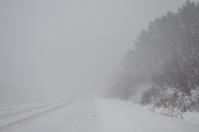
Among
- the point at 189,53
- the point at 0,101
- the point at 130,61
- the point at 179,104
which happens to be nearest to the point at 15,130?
the point at 179,104

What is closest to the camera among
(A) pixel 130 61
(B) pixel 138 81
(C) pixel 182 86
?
(C) pixel 182 86

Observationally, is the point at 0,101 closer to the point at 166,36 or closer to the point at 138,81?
the point at 138,81

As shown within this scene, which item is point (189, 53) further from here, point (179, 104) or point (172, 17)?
point (172, 17)

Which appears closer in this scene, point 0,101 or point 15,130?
point 15,130

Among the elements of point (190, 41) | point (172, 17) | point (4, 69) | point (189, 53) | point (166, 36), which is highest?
point (4, 69)

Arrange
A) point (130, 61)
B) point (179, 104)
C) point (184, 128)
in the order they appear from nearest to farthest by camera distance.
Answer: point (184, 128) < point (179, 104) < point (130, 61)

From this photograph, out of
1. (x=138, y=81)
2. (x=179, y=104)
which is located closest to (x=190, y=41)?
(x=179, y=104)

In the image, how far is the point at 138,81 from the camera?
28891 mm

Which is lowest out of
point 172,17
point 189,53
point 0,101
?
point 0,101

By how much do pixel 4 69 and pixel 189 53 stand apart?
114 m

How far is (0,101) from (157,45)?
4722cm

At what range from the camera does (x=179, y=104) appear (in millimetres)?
10898

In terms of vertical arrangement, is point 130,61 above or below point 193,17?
below

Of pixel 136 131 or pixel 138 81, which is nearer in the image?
pixel 136 131
